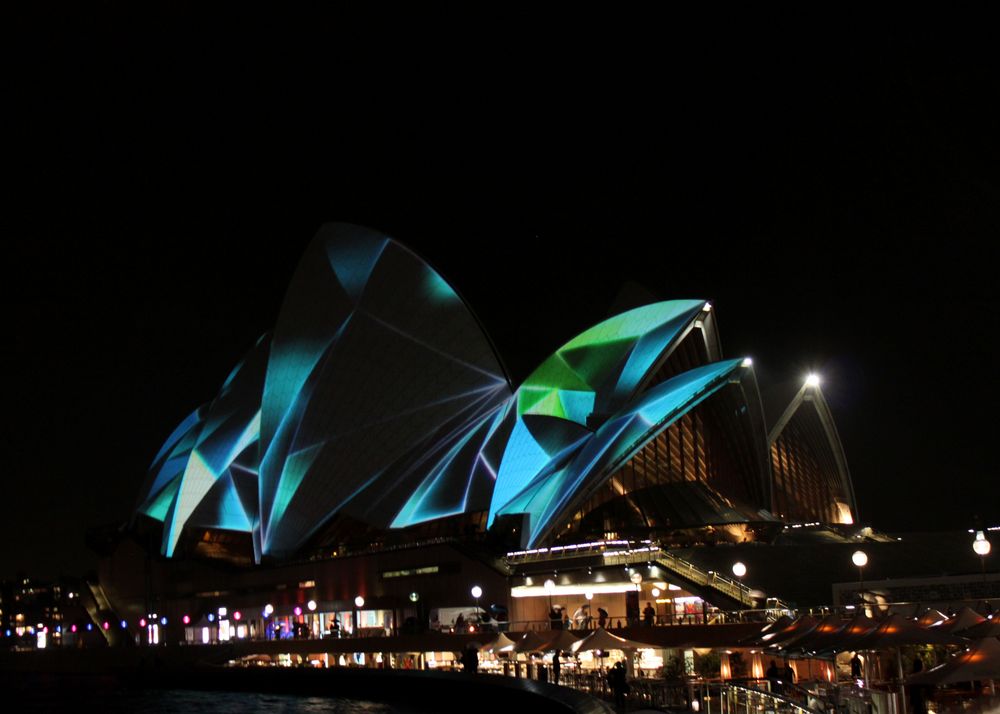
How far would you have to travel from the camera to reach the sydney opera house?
1308 inches

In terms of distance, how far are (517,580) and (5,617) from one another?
332 ft

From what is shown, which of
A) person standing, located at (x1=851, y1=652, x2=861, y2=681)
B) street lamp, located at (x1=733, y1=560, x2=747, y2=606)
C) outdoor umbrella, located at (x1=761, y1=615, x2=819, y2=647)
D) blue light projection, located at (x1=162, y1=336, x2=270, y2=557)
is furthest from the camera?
blue light projection, located at (x1=162, y1=336, x2=270, y2=557)

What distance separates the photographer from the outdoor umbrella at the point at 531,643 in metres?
23.8

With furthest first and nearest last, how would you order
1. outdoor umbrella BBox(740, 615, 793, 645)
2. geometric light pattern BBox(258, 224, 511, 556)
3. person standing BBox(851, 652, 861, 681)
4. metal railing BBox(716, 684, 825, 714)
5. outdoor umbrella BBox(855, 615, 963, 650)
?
geometric light pattern BBox(258, 224, 511, 556) → person standing BBox(851, 652, 861, 681) → outdoor umbrella BBox(740, 615, 793, 645) → outdoor umbrella BBox(855, 615, 963, 650) → metal railing BBox(716, 684, 825, 714)

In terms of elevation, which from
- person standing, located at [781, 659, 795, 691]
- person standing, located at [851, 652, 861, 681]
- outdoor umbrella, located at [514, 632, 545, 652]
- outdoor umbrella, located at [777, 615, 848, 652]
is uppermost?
outdoor umbrella, located at [777, 615, 848, 652]

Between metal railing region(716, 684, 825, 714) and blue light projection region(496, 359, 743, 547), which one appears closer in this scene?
metal railing region(716, 684, 825, 714)

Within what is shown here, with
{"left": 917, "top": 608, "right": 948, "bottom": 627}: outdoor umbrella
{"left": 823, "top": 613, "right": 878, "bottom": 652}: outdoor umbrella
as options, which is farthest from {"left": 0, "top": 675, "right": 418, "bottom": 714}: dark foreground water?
{"left": 823, "top": 613, "right": 878, "bottom": 652}: outdoor umbrella

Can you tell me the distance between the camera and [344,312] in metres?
37.0

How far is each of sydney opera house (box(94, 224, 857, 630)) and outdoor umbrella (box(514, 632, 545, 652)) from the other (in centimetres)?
561

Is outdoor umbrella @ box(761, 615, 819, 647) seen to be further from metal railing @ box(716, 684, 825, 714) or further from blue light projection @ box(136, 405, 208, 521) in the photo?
blue light projection @ box(136, 405, 208, 521)

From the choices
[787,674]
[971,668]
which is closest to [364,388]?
[787,674]

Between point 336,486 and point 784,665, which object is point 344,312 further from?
point 784,665

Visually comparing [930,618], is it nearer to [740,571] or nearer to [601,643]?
[601,643]

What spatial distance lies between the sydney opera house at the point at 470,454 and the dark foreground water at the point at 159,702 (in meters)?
7.38
